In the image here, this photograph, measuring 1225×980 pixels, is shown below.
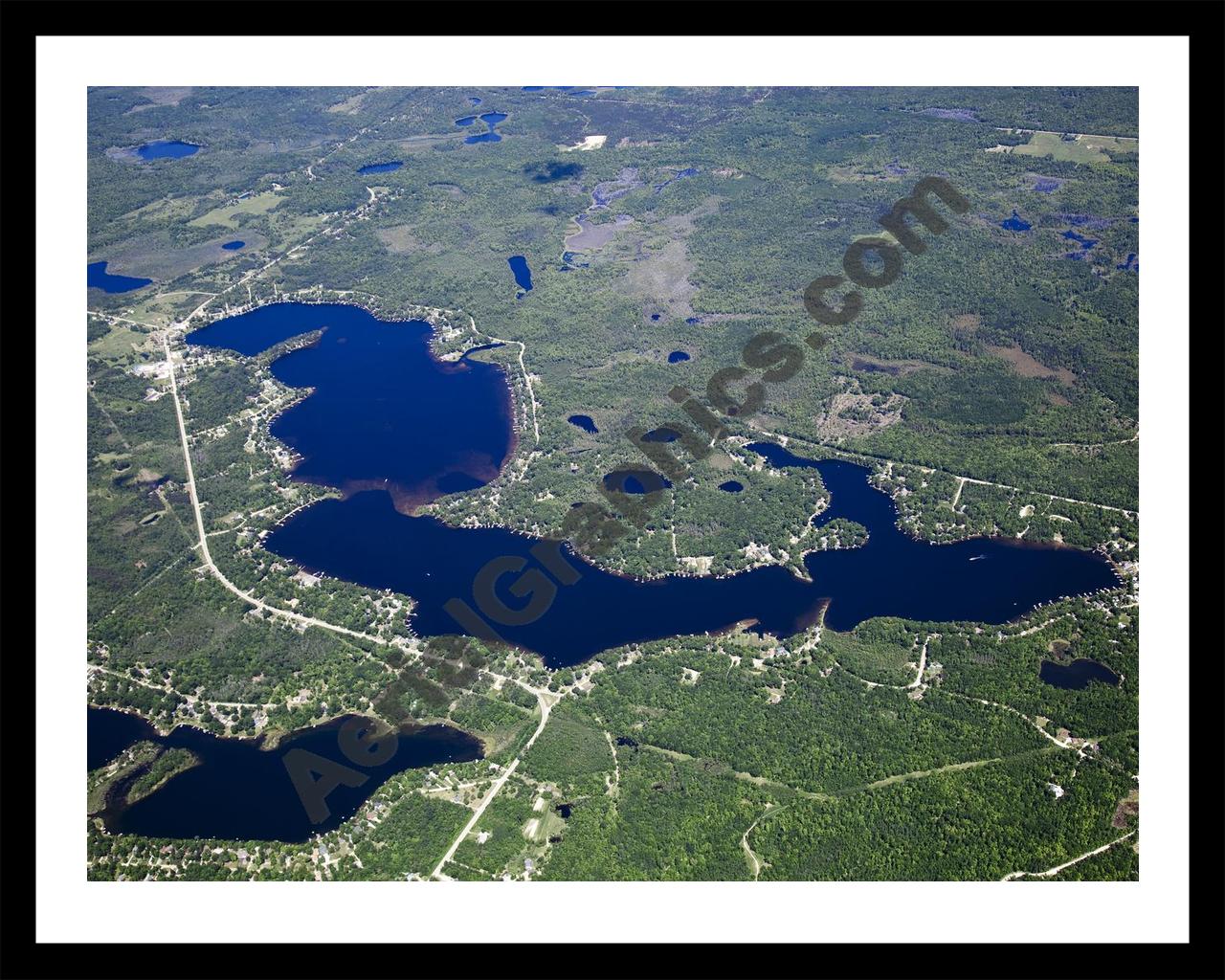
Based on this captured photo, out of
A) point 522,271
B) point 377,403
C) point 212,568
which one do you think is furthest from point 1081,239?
point 212,568

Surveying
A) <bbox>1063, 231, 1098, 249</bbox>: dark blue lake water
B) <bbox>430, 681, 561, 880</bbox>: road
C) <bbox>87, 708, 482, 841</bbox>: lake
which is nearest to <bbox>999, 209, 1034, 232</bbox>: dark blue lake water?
<bbox>1063, 231, 1098, 249</bbox>: dark blue lake water

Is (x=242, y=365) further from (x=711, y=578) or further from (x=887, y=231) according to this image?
(x=887, y=231)

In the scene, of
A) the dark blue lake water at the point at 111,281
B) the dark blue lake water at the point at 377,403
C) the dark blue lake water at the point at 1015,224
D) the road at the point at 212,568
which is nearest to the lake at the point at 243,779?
the road at the point at 212,568

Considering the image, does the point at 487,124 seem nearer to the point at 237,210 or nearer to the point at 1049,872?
the point at 237,210

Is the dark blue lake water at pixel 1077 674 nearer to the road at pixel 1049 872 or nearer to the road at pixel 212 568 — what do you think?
the road at pixel 1049 872

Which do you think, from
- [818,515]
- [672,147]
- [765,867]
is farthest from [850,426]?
[672,147]
